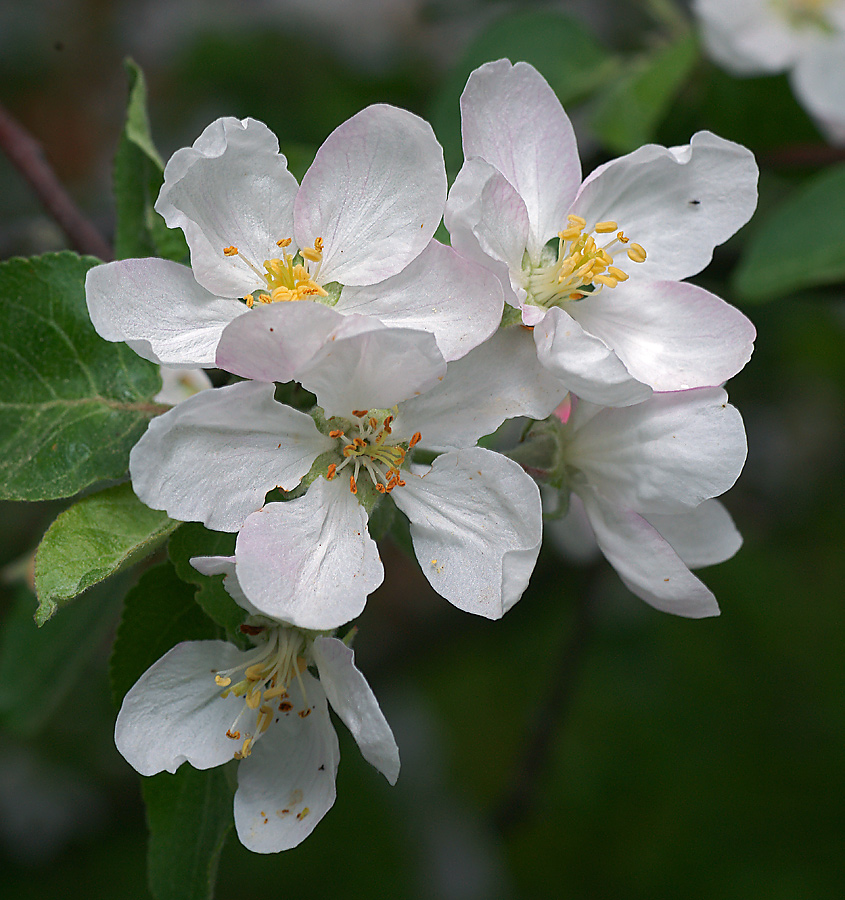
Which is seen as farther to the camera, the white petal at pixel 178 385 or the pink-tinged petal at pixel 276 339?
the white petal at pixel 178 385

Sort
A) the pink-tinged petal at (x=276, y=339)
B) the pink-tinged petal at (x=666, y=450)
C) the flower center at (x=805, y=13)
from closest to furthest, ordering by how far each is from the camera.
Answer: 1. the pink-tinged petal at (x=276, y=339)
2. the pink-tinged petal at (x=666, y=450)
3. the flower center at (x=805, y=13)

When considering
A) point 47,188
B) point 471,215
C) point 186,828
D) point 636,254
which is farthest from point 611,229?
point 47,188

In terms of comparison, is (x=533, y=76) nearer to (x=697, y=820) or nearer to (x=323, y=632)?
(x=323, y=632)

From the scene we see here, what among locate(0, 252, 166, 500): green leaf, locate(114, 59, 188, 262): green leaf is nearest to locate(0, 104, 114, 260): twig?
locate(114, 59, 188, 262): green leaf

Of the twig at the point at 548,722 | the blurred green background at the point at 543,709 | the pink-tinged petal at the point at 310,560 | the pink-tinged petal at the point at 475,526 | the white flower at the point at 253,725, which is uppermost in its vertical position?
the pink-tinged petal at the point at 310,560

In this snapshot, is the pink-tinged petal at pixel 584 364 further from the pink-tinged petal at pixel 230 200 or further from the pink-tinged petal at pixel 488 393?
the pink-tinged petal at pixel 230 200

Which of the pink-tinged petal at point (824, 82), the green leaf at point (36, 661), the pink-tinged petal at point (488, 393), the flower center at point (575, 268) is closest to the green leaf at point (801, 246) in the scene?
the pink-tinged petal at point (824, 82)

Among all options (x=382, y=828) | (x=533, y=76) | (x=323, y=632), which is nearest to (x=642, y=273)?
(x=533, y=76)

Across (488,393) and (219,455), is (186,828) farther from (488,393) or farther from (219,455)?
(488,393)
